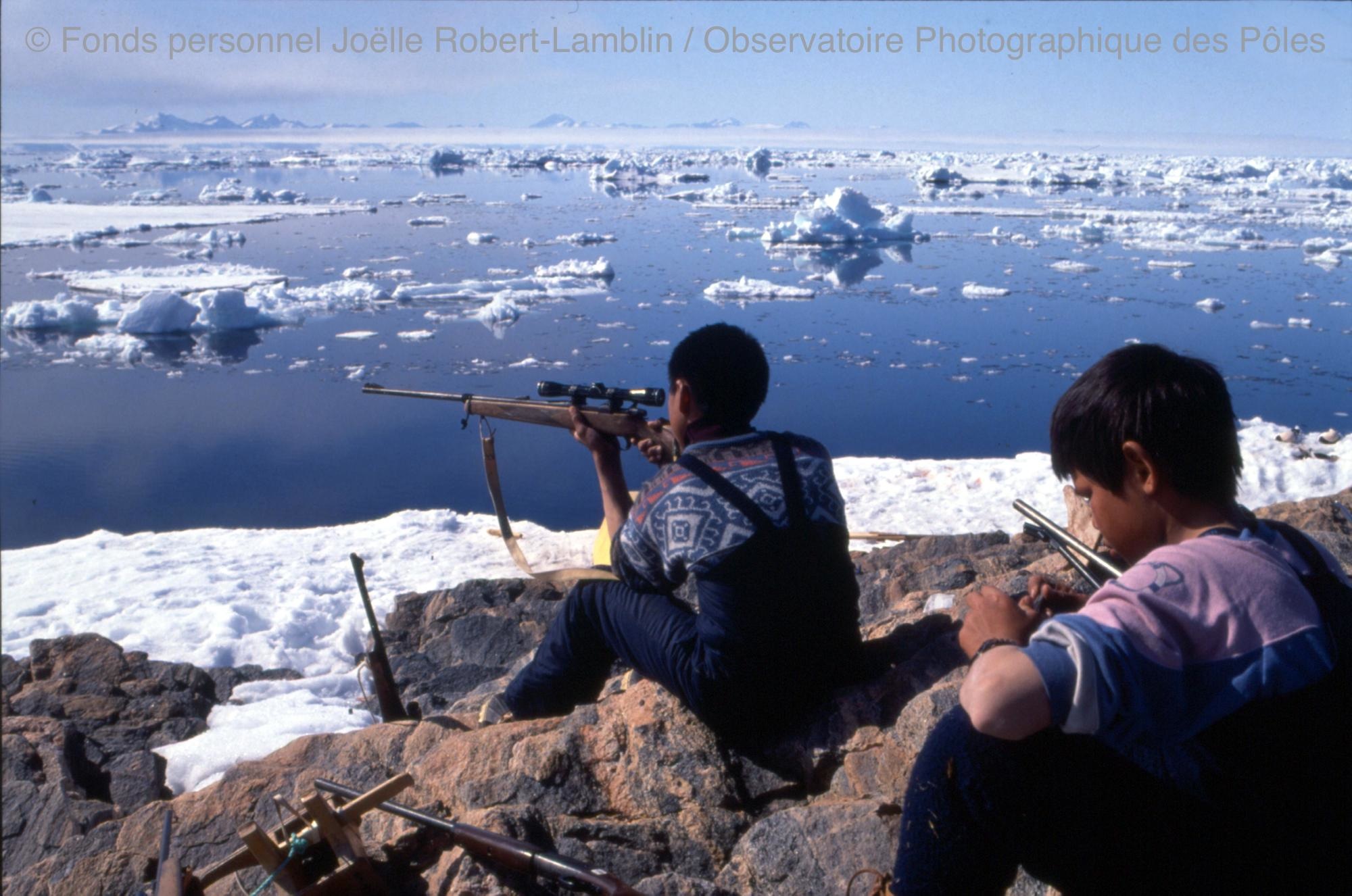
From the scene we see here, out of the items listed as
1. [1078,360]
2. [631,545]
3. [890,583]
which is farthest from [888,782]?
[1078,360]

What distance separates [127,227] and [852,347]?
61.6 ft

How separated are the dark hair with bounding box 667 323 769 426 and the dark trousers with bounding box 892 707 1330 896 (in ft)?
3.66

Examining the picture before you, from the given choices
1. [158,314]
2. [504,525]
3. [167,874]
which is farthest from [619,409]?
[158,314]

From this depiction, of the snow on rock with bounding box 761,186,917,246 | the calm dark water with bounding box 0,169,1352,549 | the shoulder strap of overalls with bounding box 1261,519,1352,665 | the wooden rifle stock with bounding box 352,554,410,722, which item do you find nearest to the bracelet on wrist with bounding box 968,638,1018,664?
the shoulder strap of overalls with bounding box 1261,519,1352,665

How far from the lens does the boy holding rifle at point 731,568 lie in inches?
85.8

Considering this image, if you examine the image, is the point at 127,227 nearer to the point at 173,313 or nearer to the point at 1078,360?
the point at 173,313

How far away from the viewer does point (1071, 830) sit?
55.9 inches

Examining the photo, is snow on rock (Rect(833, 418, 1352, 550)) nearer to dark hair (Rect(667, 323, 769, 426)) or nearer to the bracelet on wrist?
dark hair (Rect(667, 323, 769, 426))

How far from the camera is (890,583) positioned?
12.7ft

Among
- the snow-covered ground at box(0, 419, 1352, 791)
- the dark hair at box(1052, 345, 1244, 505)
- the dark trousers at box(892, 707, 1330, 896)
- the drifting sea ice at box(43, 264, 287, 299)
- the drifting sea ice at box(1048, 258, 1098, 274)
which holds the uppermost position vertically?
the dark hair at box(1052, 345, 1244, 505)

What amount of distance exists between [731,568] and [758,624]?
0.46 feet

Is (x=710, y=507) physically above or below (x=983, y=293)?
above

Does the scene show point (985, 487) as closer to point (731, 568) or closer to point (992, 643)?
point (731, 568)

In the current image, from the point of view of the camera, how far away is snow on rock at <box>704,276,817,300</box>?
1433 cm
